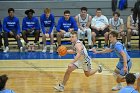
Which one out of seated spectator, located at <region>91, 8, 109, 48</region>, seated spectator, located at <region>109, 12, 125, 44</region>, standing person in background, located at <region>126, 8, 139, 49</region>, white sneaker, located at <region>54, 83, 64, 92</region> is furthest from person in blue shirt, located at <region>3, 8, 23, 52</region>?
white sneaker, located at <region>54, 83, 64, 92</region>

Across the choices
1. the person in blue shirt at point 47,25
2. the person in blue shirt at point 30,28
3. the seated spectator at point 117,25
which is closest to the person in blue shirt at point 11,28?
the person in blue shirt at point 30,28

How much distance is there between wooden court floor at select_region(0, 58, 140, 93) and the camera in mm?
9430

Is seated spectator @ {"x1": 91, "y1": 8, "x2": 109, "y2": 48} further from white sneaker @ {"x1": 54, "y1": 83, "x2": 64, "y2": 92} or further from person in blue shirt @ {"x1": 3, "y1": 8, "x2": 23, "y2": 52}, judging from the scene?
white sneaker @ {"x1": 54, "y1": 83, "x2": 64, "y2": 92}

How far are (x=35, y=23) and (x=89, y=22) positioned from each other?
202 cm

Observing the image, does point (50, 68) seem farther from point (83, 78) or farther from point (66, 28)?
point (66, 28)

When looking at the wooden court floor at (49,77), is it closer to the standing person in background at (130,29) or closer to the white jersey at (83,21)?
the standing person in background at (130,29)

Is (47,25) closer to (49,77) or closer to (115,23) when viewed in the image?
(115,23)

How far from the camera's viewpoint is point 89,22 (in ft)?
48.5

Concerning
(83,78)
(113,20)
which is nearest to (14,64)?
(83,78)

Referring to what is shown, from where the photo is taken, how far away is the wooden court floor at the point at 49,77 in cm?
943

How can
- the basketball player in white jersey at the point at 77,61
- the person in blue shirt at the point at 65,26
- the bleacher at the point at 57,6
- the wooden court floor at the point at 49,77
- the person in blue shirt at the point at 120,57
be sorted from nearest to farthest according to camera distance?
the person in blue shirt at the point at 120,57, the basketball player in white jersey at the point at 77,61, the wooden court floor at the point at 49,77, the person in blue shirt at the point at 65,26, the bleacher at the point at 57,6

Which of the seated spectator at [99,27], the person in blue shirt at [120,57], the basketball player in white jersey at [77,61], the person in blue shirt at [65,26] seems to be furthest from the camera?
the seated spectator at [99,27]

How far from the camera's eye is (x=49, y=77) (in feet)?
34.6

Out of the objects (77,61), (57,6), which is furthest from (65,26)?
(77,61)
